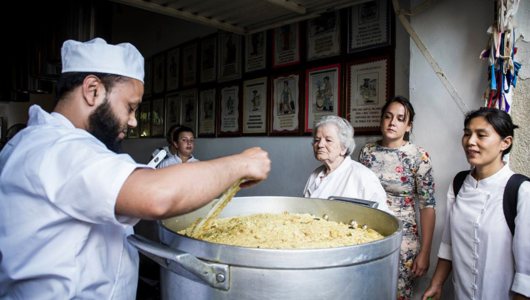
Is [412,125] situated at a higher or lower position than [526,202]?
higher

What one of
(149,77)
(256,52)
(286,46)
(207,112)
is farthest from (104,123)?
(149,77)

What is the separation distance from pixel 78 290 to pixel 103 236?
158 mm

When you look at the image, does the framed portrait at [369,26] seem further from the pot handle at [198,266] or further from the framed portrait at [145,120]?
the framed portrait at [145,120]

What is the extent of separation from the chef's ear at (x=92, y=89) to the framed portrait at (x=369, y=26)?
2.50m

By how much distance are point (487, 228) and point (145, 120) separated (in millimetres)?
5819

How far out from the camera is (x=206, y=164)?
820mm

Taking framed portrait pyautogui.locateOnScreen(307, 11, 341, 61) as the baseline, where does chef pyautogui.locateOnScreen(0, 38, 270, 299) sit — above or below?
below

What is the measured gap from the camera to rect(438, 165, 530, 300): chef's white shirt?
1.49 meters

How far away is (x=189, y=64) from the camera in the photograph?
518 cm

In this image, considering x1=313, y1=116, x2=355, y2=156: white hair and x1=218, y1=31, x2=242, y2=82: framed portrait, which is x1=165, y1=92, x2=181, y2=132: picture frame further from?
x1=313, y1=116, x2=355, y2=156: white hair

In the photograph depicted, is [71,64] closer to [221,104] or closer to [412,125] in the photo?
[412,125]

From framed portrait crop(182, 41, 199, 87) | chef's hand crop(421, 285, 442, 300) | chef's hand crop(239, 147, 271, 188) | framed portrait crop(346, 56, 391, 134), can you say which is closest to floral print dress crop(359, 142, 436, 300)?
chef's hand crop(421, 285, 442, 300)

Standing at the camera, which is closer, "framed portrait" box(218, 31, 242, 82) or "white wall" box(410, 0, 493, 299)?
"white wall" box(410, 0, 493, 299)

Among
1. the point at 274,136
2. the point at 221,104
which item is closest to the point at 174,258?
the point at 274,136
